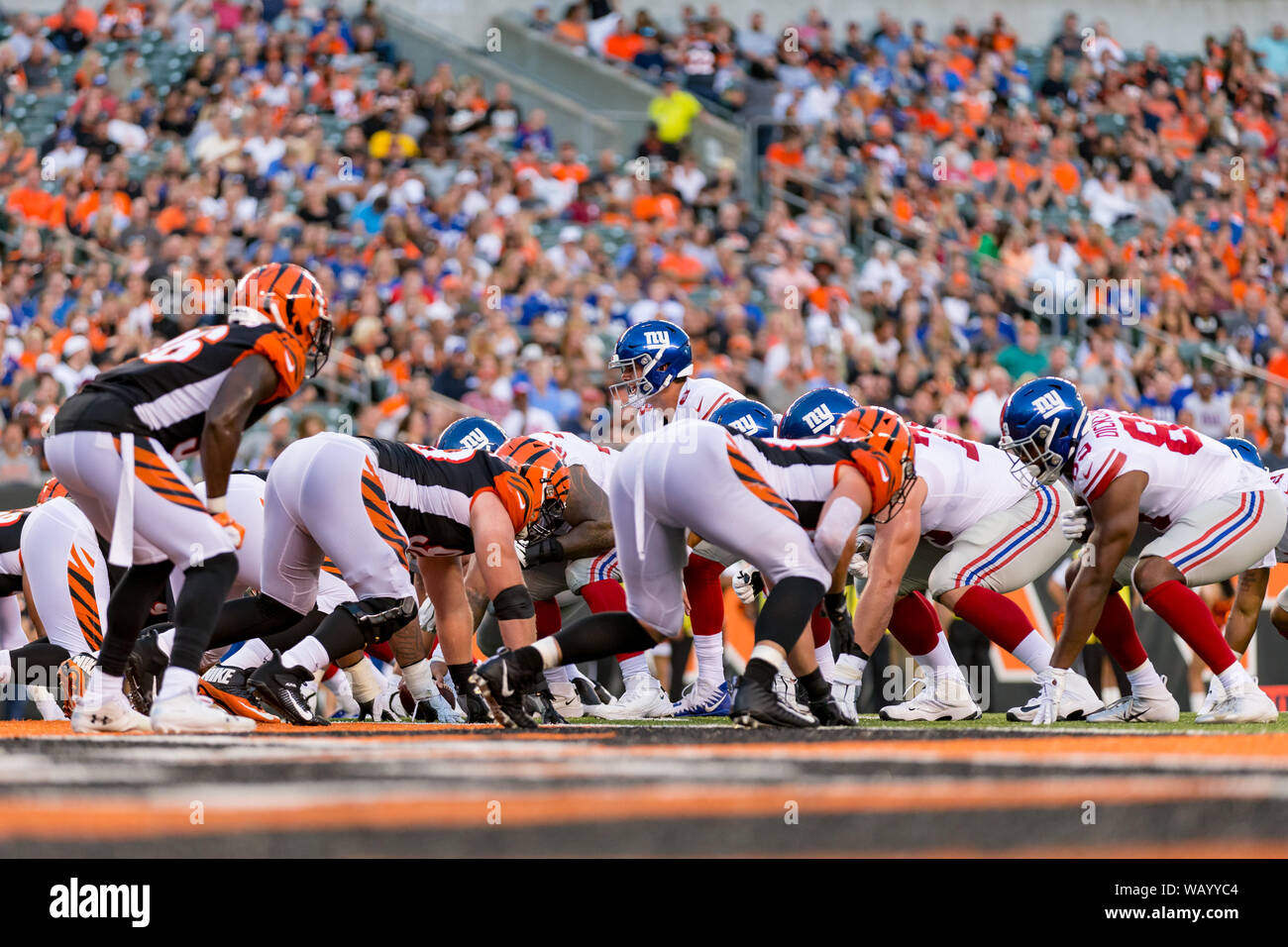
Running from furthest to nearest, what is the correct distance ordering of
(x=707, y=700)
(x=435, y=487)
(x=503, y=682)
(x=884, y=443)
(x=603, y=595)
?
(x=603, y=595)
(x=707, y=700)
(x=435, y=487)
(x=884, y=443)
(x=503, y=682)

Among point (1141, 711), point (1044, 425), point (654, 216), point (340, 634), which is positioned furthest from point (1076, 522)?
point (654, 216)

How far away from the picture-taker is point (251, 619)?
25.3 ft

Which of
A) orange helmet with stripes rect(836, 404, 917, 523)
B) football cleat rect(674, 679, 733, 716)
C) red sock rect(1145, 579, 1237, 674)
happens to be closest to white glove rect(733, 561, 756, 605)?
football cleat rect(674, 679, 733, 716)

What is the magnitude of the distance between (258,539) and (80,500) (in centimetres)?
216

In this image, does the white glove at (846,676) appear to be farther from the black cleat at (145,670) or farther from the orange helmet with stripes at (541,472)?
the black cleat at (145,670)

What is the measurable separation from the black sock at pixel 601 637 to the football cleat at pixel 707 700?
2.68 meters

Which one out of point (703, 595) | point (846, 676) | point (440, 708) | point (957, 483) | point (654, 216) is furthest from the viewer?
point (654, 216)

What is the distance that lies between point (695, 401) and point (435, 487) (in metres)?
2.20

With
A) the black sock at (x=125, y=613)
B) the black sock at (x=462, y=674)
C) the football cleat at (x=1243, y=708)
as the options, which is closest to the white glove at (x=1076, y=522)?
the football cleat at (x=1243, y=708)

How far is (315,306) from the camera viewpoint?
6.72 m

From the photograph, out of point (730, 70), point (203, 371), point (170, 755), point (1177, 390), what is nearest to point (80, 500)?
point (203, 371)

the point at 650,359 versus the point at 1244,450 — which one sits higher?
the point at 650,359

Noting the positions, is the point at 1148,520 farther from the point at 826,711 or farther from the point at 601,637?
the point at 601,637

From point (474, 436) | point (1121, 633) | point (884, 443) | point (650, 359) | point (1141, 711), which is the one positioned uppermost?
point (650, 359)
